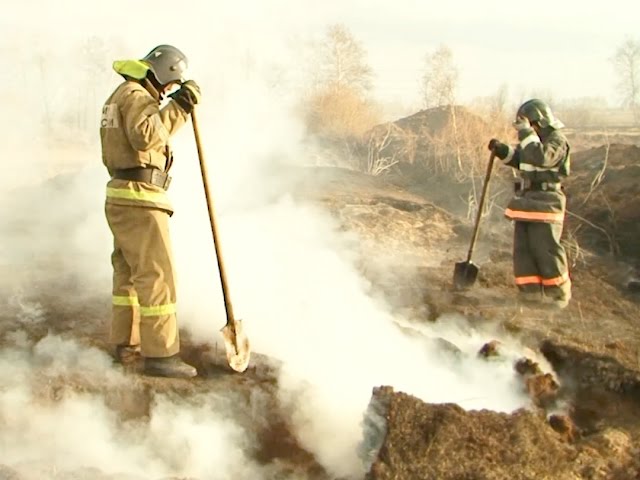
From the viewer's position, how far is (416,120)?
17984mm

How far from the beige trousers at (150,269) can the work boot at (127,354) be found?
0.27 metres

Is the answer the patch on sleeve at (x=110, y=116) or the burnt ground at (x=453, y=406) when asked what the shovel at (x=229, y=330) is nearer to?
the burnt ground at (x=453, y=406)

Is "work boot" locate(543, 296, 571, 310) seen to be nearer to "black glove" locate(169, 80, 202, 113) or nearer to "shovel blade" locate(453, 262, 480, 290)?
"shovel blade" locate(453, 262, 480, 290)

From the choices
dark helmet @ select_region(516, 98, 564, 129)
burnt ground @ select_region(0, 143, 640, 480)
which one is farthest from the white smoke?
dark helmet @ select_region(516, 98, 564, 129)

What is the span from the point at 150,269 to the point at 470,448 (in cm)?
199

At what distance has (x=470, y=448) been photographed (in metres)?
3.06

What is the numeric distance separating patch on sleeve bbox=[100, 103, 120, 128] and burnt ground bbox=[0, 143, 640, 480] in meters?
1.45

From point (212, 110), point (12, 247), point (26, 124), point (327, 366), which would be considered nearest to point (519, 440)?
point (327, 366)

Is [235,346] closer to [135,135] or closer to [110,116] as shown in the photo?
[135,135]

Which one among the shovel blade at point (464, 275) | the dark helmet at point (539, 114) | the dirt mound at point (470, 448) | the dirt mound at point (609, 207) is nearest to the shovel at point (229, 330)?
the dirt mound at point (470, 448)

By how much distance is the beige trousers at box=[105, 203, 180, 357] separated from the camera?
12.6 ft

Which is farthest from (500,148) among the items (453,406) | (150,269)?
(150,269)

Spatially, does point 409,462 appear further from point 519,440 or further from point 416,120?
point 416,120

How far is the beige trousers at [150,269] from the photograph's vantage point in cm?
385
